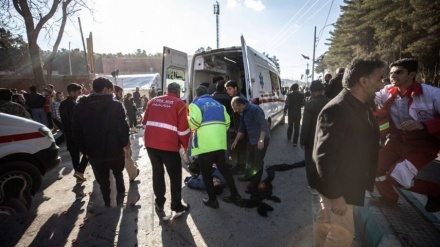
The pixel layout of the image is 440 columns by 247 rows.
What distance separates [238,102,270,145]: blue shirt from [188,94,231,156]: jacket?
895mm

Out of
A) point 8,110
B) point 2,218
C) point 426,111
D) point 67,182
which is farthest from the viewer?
point 67,182

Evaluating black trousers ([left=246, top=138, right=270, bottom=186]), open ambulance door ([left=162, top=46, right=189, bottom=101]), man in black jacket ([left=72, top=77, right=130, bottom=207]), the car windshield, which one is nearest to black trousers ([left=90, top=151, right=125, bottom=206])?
man in black jacket ([left=72, top=77, right=130, bottom=207])

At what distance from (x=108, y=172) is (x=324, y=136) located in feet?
10.1

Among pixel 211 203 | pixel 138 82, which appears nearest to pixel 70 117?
pixel 211 203

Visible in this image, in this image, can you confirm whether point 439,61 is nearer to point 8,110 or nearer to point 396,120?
point 396,120

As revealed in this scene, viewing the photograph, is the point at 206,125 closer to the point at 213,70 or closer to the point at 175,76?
the point at 175,76

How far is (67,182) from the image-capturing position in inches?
191

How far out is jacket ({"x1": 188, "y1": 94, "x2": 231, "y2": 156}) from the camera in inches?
133

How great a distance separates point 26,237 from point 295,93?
6506 millimetres

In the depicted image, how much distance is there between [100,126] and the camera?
10.6ft

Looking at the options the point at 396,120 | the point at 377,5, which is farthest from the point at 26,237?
the point at 377,5

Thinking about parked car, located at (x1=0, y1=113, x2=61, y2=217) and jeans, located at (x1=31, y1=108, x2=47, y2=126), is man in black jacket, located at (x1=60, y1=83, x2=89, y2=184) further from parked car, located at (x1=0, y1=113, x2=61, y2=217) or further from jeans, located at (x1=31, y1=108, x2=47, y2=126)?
jeans, located at (x1=31, y1=108, x2=47, y2=126)

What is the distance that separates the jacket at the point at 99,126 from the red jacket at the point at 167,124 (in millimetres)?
429

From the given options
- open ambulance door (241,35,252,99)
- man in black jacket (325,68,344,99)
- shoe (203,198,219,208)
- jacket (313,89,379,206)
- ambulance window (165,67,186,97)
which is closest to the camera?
jacket (313,89,379,206)
